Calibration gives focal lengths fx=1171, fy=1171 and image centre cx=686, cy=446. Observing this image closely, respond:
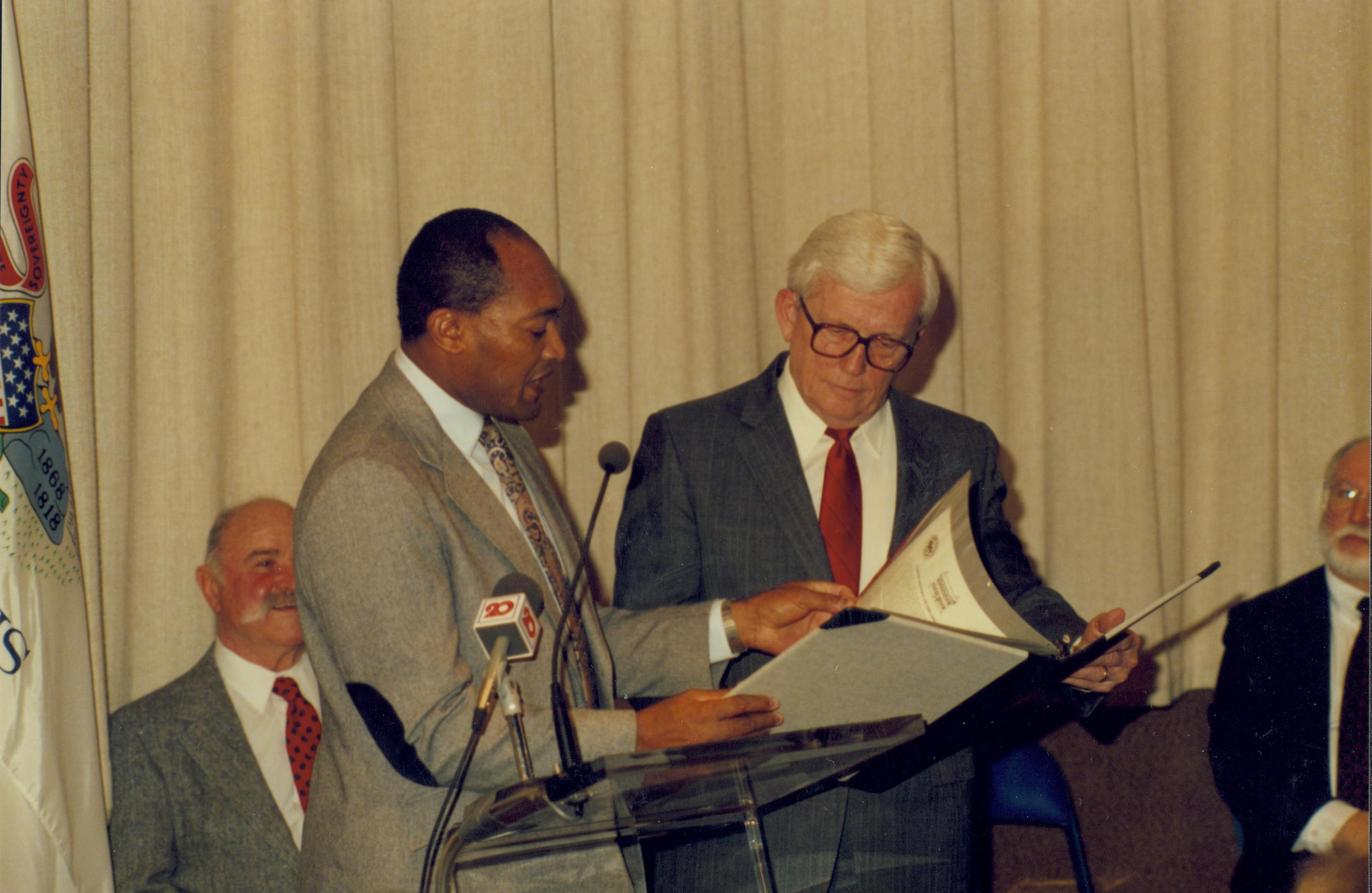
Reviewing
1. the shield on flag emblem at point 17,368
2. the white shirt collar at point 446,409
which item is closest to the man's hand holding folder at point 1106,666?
the white shirt collar at point 446,409

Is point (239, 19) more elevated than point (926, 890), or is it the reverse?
point (239, 19)

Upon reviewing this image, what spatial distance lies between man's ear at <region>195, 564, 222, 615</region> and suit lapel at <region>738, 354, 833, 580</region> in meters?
1.45

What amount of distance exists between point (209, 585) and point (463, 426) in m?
1.24

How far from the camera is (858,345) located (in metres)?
2.47

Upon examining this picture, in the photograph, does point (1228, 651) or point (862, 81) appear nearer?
point (1228, 651)

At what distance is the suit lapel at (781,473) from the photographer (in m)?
2.41

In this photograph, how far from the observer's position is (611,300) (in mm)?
3234

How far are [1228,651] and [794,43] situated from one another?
197 cm

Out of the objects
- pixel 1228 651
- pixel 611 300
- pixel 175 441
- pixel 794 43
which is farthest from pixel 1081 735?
pixel 175 441

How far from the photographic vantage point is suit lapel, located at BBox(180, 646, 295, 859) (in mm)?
2809

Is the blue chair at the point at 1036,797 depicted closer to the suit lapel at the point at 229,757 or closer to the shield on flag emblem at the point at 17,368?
the suit lapel at the point at 229,757

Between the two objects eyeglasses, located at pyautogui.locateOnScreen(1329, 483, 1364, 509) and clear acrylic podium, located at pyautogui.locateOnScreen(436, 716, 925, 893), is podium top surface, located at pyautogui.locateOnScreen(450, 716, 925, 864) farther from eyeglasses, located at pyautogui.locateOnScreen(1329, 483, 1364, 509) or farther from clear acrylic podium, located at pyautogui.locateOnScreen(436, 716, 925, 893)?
eyeglasses, located at pyautogui.locateOnScreen(1329, 483, 1364, 509)

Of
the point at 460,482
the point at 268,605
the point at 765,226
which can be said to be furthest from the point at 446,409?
the point at 765,226

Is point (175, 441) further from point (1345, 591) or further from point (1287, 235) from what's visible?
point (1287, 235)
